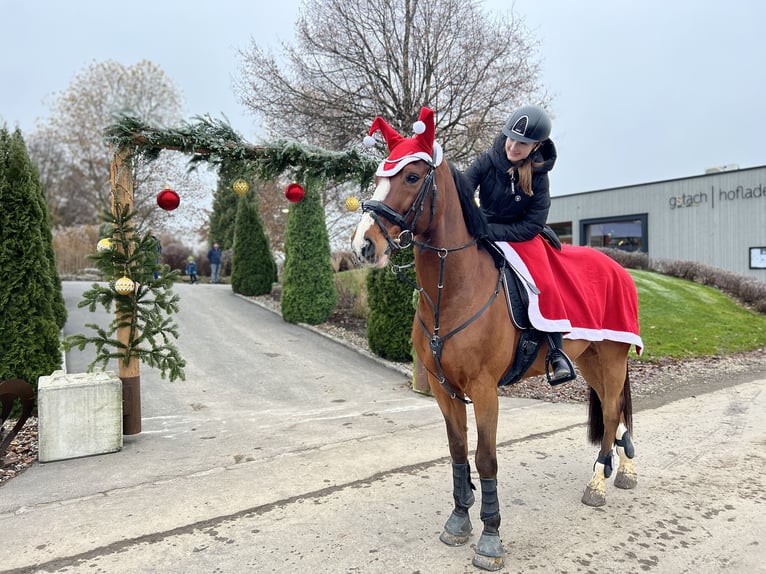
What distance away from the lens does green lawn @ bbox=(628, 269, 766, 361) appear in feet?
36.1

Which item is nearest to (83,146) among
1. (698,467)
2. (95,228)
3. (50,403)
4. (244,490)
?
(95,228)

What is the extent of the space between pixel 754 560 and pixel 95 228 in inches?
1036

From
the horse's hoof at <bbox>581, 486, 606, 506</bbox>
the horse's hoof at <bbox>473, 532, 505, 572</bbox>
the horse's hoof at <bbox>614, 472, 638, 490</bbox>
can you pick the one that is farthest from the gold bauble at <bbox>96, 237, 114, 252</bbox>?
the horse's hoof at <bbox>614, 472, 638, 490</bbox>

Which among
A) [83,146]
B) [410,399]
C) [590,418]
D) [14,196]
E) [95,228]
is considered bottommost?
[410,399]

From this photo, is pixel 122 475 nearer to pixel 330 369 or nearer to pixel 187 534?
pixel 187 534

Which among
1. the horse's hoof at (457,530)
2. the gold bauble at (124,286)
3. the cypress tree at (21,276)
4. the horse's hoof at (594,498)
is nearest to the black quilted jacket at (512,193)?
the horse's hoof at (457,530)

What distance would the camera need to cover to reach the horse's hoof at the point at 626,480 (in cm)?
400

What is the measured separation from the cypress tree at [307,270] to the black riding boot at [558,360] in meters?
9.47

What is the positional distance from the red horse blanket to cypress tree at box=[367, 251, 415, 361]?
17.0ft

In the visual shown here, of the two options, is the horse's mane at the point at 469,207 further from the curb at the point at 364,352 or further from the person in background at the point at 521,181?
the curb at the point at 364,352

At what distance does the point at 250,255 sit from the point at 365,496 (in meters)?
12.8

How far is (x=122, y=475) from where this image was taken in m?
4.39

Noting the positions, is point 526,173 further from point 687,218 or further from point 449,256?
point 687,218

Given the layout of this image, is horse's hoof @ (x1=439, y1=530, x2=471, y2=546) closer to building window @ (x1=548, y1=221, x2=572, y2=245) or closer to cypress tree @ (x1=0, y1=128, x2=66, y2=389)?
cypress tree @ (x1=0, y1=128, x2=66, y2=389)
